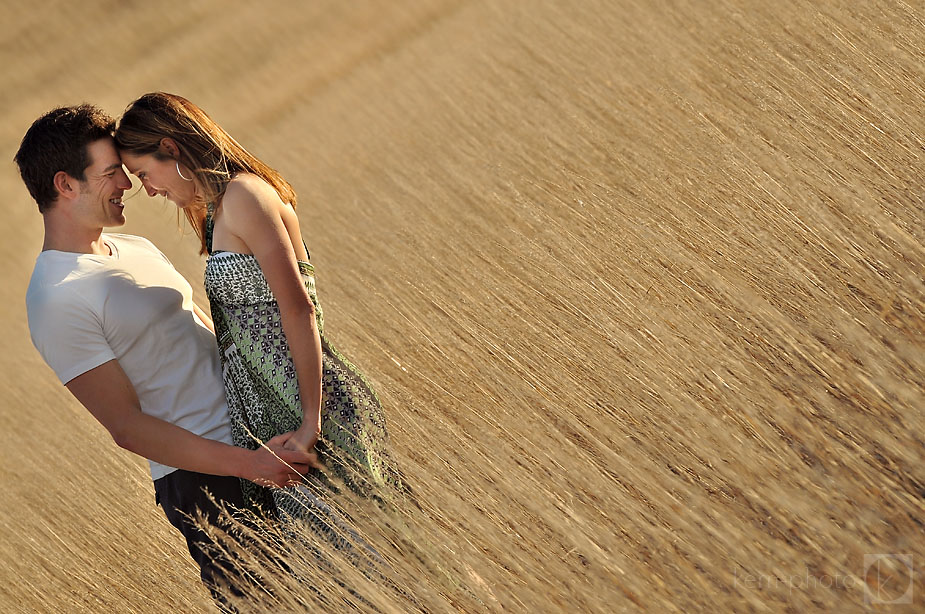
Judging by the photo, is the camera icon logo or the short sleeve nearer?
the camera icon logo

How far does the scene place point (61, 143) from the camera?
1896 millimetres

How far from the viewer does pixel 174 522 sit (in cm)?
201

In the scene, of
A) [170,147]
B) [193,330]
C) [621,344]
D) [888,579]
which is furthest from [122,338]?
[888,579]

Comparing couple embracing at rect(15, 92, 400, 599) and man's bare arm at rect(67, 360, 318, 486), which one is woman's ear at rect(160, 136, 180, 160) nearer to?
couple embracing at rect(15, 92, 400, 599)

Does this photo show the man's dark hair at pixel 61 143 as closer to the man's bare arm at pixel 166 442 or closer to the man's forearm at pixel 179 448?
the man's bare arm at pixel 166 442

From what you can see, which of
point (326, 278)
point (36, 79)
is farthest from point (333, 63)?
point (326, 278)

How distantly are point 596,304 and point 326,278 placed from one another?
194cm

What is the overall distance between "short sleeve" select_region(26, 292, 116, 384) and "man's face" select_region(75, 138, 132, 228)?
204mm

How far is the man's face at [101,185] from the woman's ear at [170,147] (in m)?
0.16

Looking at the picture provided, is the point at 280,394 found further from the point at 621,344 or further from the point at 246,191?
the point at 621,344

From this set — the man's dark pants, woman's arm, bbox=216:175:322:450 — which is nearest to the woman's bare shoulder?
woman's arm, bbox=216:175:322:450

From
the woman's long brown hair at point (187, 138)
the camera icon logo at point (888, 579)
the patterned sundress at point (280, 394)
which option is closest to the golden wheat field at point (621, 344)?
the camera icon logo at point (888, 579)

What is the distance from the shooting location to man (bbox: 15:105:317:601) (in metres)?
1.84

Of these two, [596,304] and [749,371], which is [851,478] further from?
[596,304]
